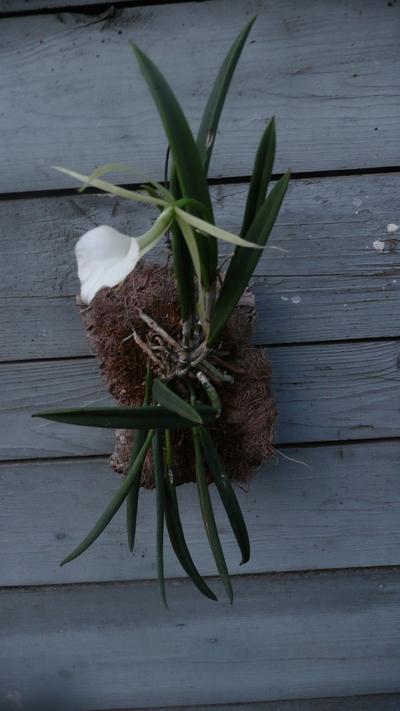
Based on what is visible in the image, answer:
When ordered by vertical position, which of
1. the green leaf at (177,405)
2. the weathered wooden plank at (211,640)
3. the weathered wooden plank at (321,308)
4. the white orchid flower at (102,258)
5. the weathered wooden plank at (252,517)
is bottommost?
the weathered wooden plank at (211,640)

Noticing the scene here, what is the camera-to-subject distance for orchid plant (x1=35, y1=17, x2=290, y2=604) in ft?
1.19

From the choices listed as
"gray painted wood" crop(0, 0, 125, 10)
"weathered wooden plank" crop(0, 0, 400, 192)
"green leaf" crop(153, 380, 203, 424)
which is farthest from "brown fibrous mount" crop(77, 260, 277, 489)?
"gray painted wood" crop(0, 0, 125, 10)

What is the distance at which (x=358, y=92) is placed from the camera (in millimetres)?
736

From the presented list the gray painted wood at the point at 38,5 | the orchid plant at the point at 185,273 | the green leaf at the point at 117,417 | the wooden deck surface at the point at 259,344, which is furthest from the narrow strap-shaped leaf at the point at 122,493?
the gray painted wood at the point at 38,5

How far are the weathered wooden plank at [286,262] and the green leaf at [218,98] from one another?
0.83 feet

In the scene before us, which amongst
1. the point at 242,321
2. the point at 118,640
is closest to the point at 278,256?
the point at 242,321

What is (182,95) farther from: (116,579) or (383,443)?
(116,579)

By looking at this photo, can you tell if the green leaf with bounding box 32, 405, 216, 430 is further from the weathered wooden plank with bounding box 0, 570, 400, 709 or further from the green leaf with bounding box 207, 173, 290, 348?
the weathered wooden plank with bounding box 0, 570, 400, 709

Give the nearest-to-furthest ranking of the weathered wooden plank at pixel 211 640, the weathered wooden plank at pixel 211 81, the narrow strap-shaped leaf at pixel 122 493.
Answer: the narrow strap-shaped leaf at pixel 122 493 < the weathered wooden plank at pixel 211 81 < the weathered wooden plank at pixel 211 640

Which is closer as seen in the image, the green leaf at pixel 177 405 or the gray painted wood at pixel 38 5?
the green leaf at pixel 177 405

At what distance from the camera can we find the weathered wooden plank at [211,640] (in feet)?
2.80

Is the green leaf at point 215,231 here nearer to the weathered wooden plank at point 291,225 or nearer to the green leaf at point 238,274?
the green leaf at point 238,274

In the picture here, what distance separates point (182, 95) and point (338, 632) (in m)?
0.95

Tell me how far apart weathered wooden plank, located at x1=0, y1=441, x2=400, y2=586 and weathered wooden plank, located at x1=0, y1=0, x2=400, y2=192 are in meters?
0.50
